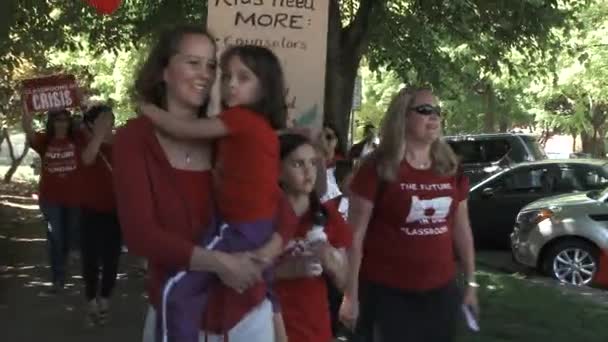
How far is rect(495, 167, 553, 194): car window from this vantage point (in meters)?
15.8

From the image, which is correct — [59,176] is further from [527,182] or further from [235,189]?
[527,182]

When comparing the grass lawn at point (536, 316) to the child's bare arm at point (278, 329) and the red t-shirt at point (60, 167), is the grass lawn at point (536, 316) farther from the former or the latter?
the child's bare arm at point (278, 329)

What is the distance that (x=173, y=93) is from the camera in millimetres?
2936

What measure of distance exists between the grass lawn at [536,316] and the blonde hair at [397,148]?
2.70m

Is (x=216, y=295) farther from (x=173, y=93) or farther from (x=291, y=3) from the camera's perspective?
(x=291, y=3)

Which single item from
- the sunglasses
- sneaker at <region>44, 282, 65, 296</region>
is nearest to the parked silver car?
sneaker at <region>44, 282, 65, 296</region>

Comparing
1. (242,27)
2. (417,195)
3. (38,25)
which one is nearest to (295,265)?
(417,195)

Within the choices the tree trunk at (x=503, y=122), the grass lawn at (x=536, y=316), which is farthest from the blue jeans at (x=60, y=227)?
the tree trunk at (x=503, y=122)

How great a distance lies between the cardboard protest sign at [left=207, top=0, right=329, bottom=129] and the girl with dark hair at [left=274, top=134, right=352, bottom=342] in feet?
5.64

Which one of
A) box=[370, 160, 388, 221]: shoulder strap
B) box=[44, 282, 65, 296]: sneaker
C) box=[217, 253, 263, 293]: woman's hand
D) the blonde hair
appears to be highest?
the blonde hair

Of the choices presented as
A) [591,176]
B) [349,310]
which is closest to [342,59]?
[349,310]

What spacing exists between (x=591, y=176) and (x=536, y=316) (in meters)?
8.37

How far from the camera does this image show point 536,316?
311 inches

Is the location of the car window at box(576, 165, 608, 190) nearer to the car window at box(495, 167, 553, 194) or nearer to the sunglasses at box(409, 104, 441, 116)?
the car window at box(495, 167, 553, 194)
